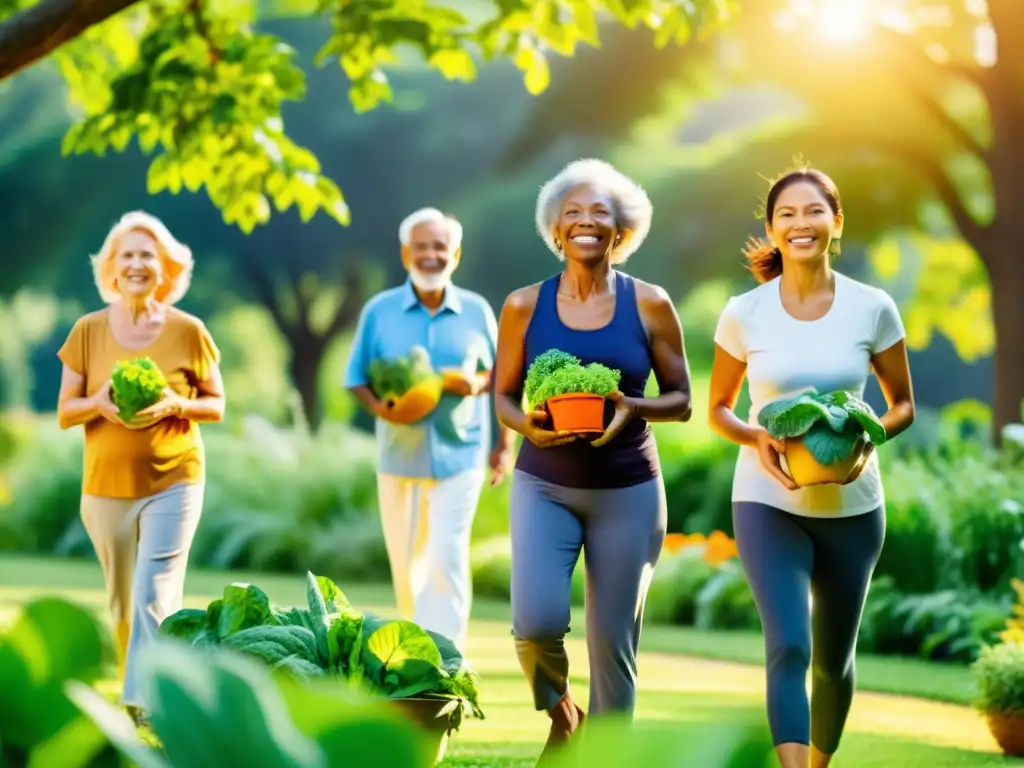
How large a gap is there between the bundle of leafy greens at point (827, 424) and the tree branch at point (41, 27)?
10.7ft

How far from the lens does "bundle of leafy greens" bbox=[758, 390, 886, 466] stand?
4.62 meters

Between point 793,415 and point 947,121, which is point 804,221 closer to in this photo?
point 793,415

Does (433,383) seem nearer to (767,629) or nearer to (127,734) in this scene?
(767,629)

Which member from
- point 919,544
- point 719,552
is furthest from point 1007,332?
point 919,544

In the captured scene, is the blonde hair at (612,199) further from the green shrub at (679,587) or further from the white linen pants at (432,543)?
the green shrub at (679,587)

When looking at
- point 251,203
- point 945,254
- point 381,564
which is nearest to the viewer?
point 251,203

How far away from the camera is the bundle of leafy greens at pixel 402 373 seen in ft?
24.6

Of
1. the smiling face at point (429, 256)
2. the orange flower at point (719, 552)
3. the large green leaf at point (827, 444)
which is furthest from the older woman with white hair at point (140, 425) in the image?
the orange flower at point (719, 552)

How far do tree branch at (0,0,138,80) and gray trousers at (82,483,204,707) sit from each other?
5.71ft

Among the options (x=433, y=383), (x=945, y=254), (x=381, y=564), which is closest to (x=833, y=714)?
(x=433, y=383)

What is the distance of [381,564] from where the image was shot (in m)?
16.2

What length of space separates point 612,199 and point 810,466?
3.72 feet

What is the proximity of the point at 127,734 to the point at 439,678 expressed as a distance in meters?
3.47

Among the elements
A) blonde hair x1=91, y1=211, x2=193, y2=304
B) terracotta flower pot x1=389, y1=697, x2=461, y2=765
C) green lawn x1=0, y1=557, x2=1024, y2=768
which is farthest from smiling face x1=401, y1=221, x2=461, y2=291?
terracotta flower pot x1=389, y1=697, x2=461, y2=765
